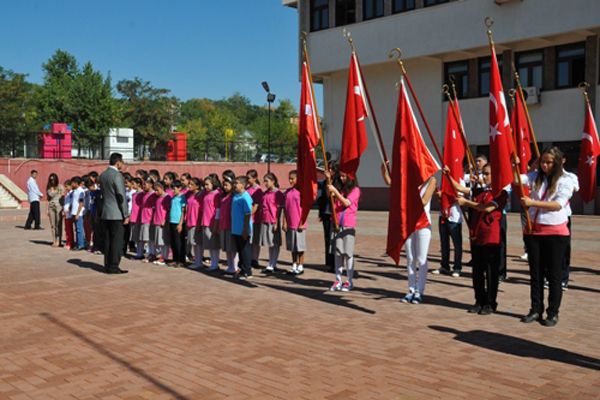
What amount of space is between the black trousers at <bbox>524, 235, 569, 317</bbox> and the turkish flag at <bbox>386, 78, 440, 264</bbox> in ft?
4.73

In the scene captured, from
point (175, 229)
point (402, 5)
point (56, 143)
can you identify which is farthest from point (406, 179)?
point (56, 143)

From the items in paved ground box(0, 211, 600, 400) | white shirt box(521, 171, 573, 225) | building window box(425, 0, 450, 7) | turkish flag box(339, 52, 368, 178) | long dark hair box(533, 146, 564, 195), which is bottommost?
paved ground box(0, 211, 600, 400)

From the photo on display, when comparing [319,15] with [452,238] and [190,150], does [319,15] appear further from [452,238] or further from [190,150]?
[452,238]

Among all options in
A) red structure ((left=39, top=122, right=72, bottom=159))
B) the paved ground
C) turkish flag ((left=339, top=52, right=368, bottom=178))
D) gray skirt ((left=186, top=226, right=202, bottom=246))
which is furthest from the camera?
red structure ((left=39, top=122, right=72, bottom=159))

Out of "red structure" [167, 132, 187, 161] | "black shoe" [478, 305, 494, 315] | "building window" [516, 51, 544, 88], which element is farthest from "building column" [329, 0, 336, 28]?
"black shoe" [478, 305, 494, 315]

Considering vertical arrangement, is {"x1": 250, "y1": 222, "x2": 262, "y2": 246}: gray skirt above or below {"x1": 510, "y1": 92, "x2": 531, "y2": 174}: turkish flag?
below

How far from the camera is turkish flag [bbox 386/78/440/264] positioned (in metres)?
8.28

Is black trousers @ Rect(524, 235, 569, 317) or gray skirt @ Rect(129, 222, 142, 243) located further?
gray skirt @ Rect(129, 222, 142, 243)

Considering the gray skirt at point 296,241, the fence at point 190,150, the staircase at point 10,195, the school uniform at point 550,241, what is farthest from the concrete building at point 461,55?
the school uniform at point 550,241

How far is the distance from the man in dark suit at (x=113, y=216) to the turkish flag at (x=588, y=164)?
8.29m

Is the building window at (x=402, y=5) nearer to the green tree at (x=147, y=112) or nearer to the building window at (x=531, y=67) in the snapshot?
the building window at (x=531, y=67)

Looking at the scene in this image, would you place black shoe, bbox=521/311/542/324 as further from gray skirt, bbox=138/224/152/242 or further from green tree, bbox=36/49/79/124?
green tree, bbox=36/49/79/124

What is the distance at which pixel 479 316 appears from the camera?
25.7 ft

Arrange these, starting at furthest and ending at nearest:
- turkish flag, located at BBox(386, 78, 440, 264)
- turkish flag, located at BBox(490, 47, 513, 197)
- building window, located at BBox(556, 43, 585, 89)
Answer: building window, located at BBox(556, 43, 585, 89) < turkish flag, located at BBox(386, 78, 440, 264) < turkish flag, located at BBox(490, 47, 513, 197)
